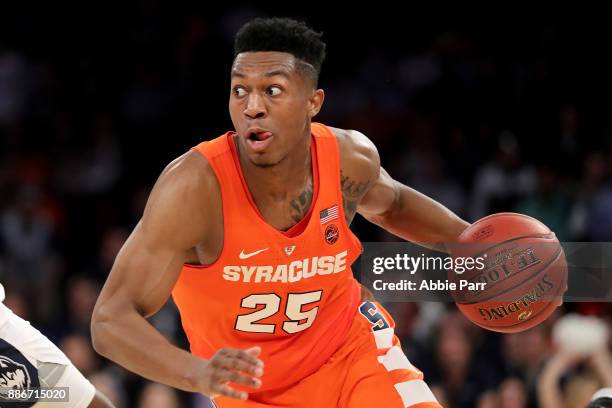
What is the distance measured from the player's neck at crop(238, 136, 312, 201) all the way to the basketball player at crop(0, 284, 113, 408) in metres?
1.04

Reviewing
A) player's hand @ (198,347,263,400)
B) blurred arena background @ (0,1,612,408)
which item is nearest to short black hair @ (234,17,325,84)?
player's hand @ (198,347,263,400)

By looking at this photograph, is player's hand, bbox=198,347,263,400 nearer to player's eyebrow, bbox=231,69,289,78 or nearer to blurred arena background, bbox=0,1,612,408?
player's eyebrow, bbox=231,69,289,78

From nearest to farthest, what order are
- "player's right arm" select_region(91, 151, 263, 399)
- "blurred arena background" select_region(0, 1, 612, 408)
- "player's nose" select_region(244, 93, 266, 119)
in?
"player's right arm" select_region(91, 151, 263, 399) → "player's nose" select_region(244, 93, 266, 119) → "blurred arena background" select_region(0, 1, 612, 408)

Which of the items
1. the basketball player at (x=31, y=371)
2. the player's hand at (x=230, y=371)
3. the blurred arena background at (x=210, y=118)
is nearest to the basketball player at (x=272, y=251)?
the player's hand at (x=230, y=371)

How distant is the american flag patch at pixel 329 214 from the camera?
12.3ft

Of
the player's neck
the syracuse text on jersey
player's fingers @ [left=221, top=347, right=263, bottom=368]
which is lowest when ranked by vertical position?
player's fingers @ [left=221, top=347, right=263, bottom=368]

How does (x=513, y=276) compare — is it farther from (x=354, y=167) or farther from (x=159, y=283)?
(x=159, y=283)

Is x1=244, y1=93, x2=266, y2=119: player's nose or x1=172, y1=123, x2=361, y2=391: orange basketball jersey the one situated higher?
x1=244, y1=93, x2=266, y2=119: player's nose

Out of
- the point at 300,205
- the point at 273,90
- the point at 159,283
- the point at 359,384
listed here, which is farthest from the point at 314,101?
the point at 359,384

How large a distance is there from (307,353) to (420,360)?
274 cm

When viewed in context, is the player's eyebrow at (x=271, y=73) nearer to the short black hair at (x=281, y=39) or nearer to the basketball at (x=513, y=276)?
the short black hair at (x=281, y=39)

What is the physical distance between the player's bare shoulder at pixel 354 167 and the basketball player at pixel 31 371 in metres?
1.26

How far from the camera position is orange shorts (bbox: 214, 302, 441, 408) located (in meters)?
3.74

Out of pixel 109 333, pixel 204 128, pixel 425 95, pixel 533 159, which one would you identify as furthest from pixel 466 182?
pixel 109 333
